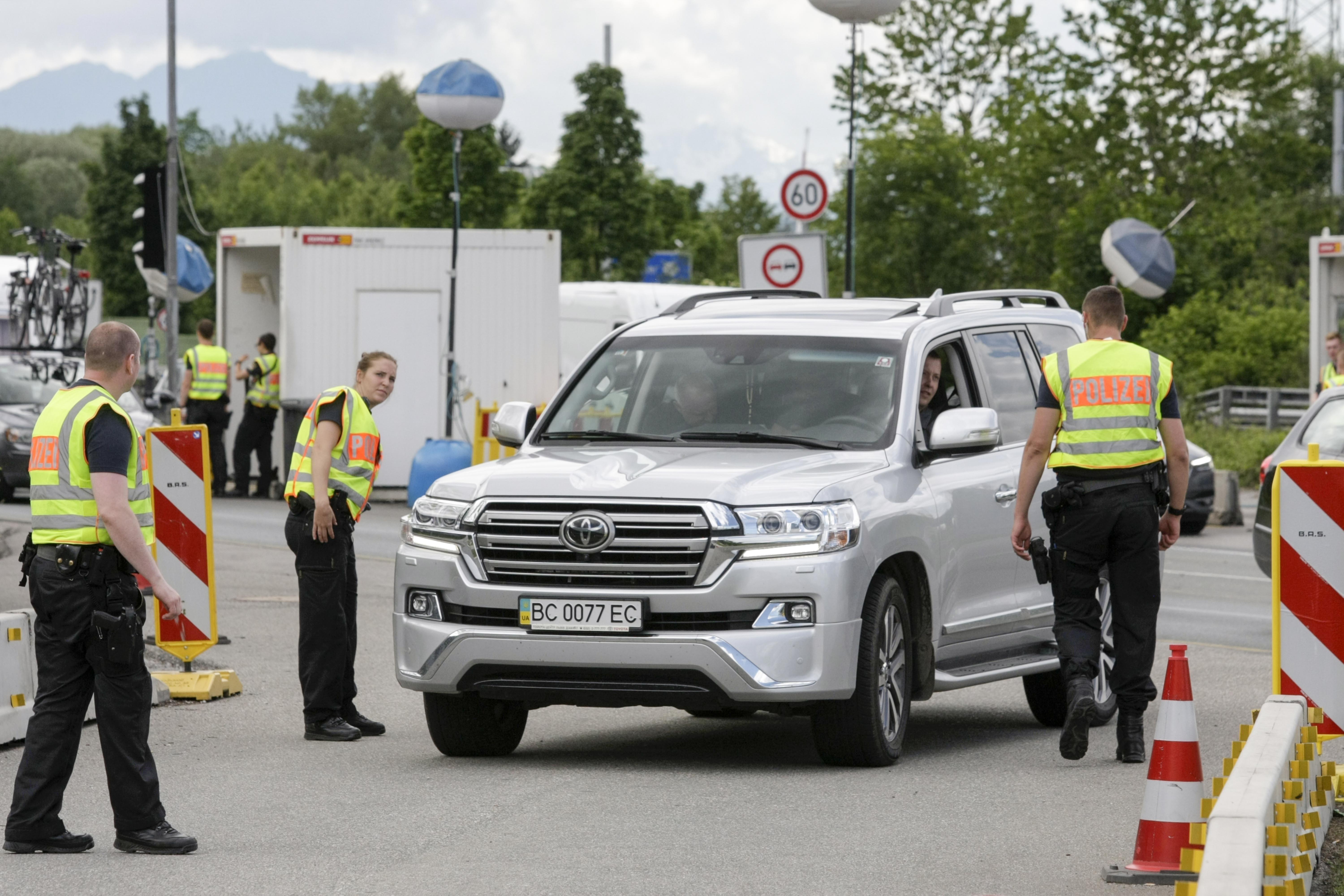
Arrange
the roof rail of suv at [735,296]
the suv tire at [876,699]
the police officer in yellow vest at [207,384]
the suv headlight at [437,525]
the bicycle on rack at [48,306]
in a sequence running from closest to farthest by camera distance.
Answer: the suv tire at [876,699] → the suv headlight at [437,525] → the roof rail of suv at [735,296] → the police officer in yellow vest at [207,384] → the bicycle on rack at [48,306]

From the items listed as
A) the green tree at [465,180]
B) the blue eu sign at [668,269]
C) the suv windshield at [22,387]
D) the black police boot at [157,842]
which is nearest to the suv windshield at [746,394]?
the black police boot at [157,842]

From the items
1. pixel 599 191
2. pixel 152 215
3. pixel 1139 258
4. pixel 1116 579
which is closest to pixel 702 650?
pixel 1116 579

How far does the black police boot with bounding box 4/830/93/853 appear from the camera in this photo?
6848 mm

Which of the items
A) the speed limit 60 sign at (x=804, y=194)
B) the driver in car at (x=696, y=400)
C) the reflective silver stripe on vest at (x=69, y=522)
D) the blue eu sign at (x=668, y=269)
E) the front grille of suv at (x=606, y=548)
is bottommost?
the front grille of suv at (x=606, y=548)

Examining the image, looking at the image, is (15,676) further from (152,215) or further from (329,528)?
(152,215)

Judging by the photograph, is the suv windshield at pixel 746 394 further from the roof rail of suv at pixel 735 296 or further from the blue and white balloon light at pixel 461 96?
the blue and white balloon light at pixel 461 96

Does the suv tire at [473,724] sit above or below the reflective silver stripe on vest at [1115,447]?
below

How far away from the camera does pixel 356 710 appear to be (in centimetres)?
973

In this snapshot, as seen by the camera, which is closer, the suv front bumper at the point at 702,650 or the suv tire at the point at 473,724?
the suv front bumper at the point at 702,650

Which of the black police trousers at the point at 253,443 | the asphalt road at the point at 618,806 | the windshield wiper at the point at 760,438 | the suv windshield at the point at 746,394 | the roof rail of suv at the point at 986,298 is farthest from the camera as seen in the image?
the black police trousers at the point at 253,443

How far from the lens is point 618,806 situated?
7.63 metres

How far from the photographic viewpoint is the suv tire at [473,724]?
345 inches

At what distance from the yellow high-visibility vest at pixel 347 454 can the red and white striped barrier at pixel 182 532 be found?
1.35 meters

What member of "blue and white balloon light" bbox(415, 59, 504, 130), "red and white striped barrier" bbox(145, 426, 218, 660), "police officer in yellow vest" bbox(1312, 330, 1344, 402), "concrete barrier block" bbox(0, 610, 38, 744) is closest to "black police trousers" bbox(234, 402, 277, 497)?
"blue and white balloon light" bbox(415, 59, 504, 130)
